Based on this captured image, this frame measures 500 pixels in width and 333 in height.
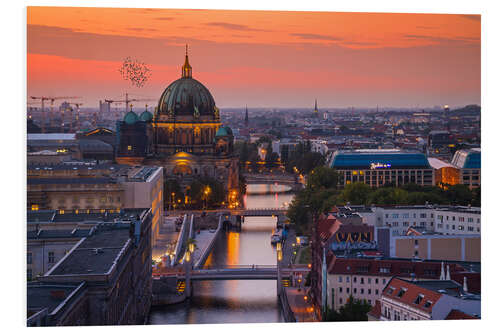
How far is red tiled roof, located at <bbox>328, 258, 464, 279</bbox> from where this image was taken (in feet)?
85.5

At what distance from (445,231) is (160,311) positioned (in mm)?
8554

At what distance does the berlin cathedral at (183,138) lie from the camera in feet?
196

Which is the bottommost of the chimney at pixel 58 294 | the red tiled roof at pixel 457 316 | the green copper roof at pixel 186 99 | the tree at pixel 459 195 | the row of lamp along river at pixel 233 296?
the row of lamp along river at pixel 233 296

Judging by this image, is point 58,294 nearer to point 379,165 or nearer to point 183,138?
point 379,165

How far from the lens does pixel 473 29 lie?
24.8 metres

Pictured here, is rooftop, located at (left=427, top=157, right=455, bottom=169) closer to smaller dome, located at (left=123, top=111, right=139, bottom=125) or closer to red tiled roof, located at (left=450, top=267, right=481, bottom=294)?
smaller dome, located at (left=123, top=111, right=139, bottom=125)

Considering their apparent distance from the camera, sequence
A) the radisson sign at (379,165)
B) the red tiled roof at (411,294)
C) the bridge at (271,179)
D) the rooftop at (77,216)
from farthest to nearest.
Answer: the bridge at (271,179)
the radisson sign at (379,165)
the rooftop at (77,216)
the red tiled roof at (411,294)

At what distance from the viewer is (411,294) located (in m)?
22.8

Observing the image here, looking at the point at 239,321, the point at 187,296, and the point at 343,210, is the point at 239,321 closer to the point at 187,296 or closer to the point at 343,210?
the point at 187,296

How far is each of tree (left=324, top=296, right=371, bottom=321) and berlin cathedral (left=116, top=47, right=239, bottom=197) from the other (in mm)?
33797

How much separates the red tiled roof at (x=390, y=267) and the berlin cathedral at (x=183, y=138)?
105 ft

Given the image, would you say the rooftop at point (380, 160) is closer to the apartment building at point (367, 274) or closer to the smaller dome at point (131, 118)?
the smaller dome at point (131, 118)

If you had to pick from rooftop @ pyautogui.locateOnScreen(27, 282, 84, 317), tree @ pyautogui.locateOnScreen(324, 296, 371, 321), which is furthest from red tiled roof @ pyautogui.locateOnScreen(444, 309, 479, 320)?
rooftop @ pyautogui.locateOnScreen(27, 282, 84, 317)

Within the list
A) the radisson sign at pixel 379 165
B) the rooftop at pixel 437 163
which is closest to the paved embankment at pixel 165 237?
the radisson sign at pixel 379 165
